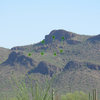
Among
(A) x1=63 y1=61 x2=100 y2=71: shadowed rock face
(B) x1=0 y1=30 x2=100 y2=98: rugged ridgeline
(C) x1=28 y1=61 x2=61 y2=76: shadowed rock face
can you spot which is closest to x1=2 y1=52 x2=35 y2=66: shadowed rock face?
(B) x1=0 y1=30 x2=100 y2=98: rugged ridgeline

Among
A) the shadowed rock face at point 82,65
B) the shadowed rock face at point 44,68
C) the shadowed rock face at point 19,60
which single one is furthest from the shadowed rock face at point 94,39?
the shadowed rock face at point 82,65

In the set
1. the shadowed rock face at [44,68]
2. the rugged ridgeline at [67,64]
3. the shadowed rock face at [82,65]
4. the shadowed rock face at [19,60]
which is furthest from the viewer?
the shadowed rock face at [19,60]

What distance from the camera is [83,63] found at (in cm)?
12250

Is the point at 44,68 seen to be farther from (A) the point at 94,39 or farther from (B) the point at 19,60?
(A) the point at 94,39

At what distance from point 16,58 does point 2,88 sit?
49861 millimetres

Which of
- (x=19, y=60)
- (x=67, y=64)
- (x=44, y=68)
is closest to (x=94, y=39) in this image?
(x=44, y=68)

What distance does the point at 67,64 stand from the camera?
128000mm

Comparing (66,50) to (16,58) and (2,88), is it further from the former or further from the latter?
(2,88)

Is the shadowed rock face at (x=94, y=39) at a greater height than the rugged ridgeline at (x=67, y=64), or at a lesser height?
greater

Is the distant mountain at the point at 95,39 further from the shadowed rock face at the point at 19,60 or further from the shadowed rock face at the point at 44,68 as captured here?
the shadowed rock face at the point at 19,60

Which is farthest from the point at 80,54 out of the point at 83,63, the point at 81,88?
the point at 81,88

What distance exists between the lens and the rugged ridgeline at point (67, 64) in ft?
340

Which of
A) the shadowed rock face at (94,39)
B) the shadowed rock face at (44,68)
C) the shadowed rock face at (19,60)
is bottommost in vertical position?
the shadowed rock face at (44,68)

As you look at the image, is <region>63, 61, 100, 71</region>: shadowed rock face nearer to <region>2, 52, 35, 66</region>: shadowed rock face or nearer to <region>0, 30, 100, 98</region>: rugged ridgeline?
<region>0, 30, 100, 98</region>: rugged ridgeline
